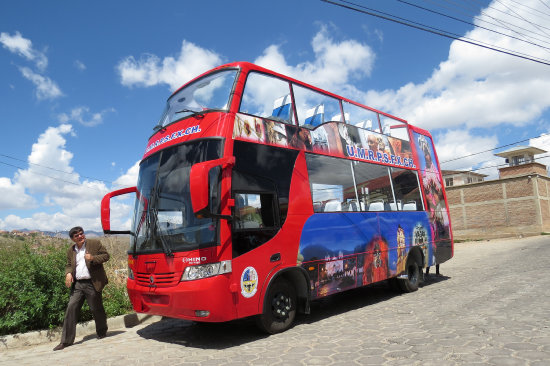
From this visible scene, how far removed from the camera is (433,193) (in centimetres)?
1094

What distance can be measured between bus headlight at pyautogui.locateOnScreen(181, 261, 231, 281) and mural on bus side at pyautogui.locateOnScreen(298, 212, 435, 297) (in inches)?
62.3

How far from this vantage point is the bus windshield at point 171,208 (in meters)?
5.42

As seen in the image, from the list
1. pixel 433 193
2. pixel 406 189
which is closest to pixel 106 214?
pixel 406 189

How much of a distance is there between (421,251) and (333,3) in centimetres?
643

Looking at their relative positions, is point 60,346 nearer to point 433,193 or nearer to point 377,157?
point 377,157

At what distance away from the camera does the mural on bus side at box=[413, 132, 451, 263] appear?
34.9 feet

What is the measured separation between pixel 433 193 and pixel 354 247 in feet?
14.7

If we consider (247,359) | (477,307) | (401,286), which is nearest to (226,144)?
(247,359)

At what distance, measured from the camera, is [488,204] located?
37969 mm

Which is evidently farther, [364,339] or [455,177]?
[455,177]

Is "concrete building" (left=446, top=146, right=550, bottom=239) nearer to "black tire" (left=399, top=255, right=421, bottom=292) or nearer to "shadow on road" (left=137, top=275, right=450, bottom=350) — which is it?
"black tire" (left=399, top=255, right=421, bottom=292)

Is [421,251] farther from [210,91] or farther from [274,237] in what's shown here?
[210,91]

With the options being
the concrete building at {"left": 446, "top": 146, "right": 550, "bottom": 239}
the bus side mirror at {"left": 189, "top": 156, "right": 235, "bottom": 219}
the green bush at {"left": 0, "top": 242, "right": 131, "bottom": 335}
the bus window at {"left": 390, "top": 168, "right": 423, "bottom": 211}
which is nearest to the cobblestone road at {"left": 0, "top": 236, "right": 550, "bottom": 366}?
the green bush at {"left": 0, "top": 242, "right": 131, "bottom": 335}

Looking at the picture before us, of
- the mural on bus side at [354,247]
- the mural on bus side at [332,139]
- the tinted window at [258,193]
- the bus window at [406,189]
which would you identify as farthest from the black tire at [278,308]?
the bus window at [406,189]
